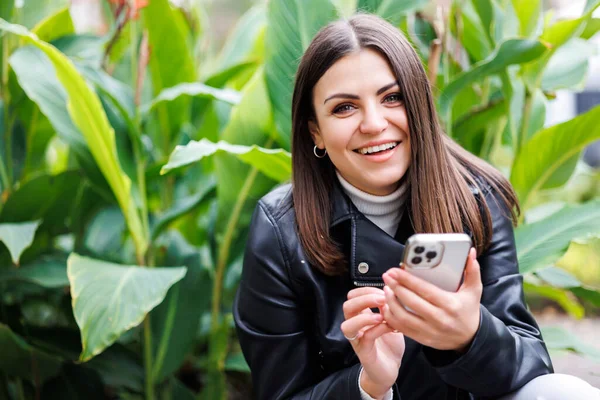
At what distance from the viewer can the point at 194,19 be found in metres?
2.34

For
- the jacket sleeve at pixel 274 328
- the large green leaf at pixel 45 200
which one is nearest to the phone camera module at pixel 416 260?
the jacket sleeve at pixel 274 328

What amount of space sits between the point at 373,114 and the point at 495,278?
0.36 meters

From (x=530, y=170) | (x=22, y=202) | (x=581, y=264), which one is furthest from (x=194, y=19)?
(x=581, y=264)

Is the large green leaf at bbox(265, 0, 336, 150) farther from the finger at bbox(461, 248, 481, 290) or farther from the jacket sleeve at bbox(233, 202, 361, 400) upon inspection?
the finger at bbox(461, 248, 481, 290)

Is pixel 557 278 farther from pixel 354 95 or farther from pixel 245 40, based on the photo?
pixel 245 40

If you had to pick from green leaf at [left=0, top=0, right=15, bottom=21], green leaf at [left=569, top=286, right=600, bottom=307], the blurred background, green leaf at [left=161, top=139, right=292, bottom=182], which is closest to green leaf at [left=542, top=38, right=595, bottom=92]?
the blurred background

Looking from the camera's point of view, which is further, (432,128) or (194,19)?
(194,19)

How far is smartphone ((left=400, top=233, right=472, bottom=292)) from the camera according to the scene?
0.86 metres

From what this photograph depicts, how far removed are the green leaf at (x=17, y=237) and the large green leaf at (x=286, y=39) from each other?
2.07ft

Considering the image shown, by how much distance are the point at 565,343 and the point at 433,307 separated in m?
0.85

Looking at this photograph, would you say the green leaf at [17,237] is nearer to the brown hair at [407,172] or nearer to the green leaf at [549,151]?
the brown hair at [407,172]

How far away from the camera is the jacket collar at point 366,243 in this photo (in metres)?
1.17

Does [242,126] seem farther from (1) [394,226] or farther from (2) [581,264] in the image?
(2) [581,264]

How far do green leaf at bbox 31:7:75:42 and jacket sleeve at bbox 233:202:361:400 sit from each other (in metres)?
1.01
